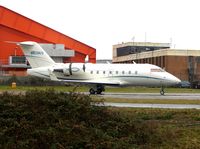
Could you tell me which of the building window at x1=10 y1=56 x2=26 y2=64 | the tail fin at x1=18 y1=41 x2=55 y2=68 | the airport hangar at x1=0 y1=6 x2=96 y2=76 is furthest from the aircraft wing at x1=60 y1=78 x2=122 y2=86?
the building window at x1=10 y1=56 x2=26 y2=64

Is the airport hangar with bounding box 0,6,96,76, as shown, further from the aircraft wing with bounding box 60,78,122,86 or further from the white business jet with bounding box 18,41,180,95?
the aircraft wing with bounding box 60,78,122,86

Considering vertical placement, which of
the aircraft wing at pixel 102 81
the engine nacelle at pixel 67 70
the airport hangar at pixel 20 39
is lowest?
the aircraft wing at pixel 102 81

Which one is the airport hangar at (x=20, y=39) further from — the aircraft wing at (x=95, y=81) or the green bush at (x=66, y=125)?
the green bush at (x=66, y=125)

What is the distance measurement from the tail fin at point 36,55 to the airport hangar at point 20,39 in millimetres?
23321

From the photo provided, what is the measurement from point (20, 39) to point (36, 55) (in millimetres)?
31490

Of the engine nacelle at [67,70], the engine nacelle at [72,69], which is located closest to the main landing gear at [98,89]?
the engine nacelle at [72,69]

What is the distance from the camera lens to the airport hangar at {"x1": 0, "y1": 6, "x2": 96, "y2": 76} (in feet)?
244

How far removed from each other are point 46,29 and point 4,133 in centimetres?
7142

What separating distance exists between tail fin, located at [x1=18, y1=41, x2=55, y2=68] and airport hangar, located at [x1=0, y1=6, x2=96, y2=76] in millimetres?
23321

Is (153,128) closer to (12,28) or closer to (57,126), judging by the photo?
(57,126)

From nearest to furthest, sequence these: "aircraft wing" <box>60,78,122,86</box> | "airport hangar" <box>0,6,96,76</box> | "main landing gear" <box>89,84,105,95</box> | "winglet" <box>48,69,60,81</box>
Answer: "main landing gear" <box>89,84,105,95</box>, "aircraft wing" <box>60,78,122,86</box>, "winglet" <box>48,69,60,81</box>, "airport hangar" <box>0,6,96,76</box>

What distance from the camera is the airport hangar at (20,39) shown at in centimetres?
7438

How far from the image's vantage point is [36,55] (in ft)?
155

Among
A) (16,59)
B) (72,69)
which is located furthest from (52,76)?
(16,59)
